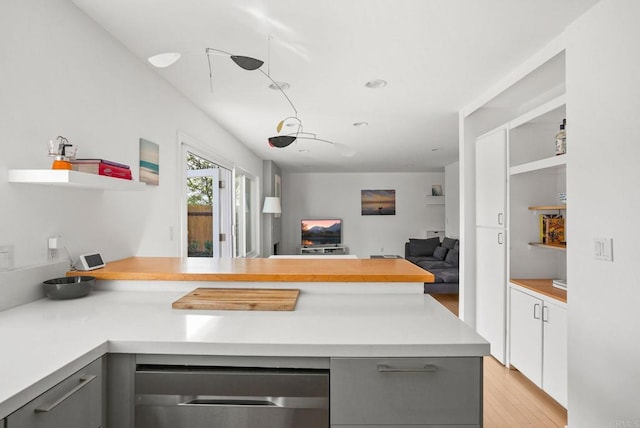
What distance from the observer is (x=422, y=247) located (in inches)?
296

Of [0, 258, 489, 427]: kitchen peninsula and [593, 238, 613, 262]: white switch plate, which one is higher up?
[593, 238, 613, 262]: white switch plate

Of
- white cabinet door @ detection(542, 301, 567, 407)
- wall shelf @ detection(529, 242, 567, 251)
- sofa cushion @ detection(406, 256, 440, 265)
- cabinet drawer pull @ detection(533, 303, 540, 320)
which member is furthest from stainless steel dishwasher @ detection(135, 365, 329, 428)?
sofa cushion @ detection(406, 256, 440, 265)

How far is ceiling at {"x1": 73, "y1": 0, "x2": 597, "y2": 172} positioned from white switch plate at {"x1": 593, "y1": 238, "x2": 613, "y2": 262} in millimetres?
1184

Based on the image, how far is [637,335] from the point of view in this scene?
1.56 metres

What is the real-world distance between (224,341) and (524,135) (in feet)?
9.23

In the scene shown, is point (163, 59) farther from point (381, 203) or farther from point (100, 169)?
point (381, 203)

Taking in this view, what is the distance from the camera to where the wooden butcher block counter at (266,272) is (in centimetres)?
168

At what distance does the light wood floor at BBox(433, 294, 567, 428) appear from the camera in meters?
2.19

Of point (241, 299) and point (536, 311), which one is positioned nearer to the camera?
point (241, 299)

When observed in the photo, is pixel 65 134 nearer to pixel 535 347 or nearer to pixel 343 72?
pixel 343 72

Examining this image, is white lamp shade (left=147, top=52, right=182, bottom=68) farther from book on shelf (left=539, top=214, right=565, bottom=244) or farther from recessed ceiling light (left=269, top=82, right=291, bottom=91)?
book on shelf (left=539, top=214, right=565, bottom=244)

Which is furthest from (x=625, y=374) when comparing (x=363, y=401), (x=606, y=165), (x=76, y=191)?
(x=76, y=191)

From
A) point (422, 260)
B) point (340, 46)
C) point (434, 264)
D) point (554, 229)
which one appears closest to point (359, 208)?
point (422, 260)

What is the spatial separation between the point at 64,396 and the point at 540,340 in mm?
2736
